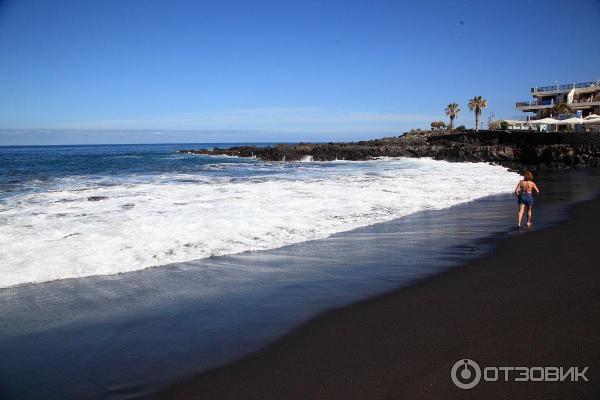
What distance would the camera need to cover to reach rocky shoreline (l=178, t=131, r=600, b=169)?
31.9 meters

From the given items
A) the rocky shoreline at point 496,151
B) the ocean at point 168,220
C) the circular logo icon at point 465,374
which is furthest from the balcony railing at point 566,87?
the circular logo icon at point 465,374

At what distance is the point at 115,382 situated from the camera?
322 cm

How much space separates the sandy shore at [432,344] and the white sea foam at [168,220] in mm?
3503

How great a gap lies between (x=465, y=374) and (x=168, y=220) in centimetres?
748

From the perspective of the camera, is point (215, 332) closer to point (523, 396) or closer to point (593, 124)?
point (523, 396)

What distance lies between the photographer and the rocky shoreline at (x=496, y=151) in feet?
105

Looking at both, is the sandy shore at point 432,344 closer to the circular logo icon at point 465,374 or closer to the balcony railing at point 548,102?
the circular logo icon at point 465,374

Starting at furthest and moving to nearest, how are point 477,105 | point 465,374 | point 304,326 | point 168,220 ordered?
point 477,105, point 168,220, point 304,326, point 465,374

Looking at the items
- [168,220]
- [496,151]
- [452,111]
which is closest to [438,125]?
[452,111]

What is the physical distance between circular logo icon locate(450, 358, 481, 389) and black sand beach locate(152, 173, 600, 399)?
55mm

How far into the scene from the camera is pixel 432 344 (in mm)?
3629

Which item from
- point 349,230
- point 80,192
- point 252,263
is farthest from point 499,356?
point 80,192

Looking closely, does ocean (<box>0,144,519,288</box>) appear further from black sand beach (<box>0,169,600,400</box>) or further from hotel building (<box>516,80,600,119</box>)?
hotel building (<box>516,80,600,119</box>)

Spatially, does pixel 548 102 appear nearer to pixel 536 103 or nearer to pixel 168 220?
pixel 536 103
